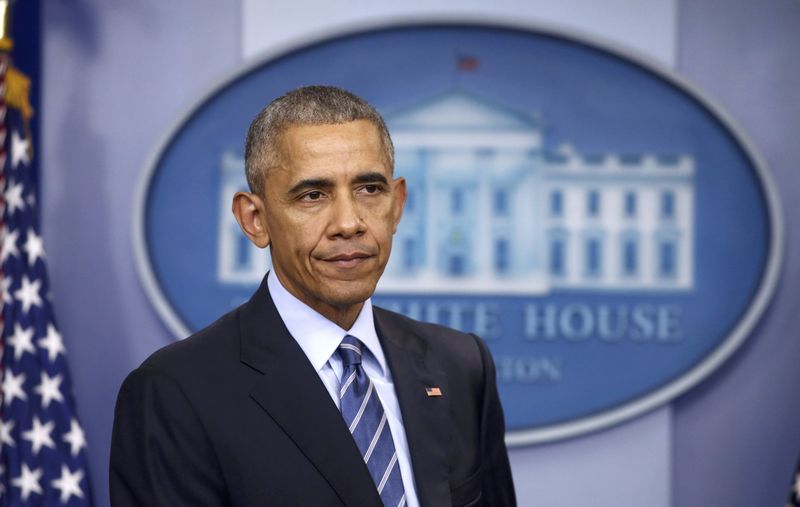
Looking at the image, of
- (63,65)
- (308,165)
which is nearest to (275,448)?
(308,165)

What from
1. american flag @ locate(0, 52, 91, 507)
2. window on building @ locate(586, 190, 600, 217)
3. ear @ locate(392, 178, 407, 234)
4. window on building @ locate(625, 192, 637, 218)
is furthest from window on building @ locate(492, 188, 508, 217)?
ear @ locate(392, 178, 407, 234)

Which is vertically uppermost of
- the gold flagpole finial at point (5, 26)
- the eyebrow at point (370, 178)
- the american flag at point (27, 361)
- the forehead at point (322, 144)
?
the gold flagpole finial at point (5, 26)

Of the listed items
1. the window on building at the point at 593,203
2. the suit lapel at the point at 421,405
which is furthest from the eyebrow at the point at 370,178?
the window on building at the point at 593,203

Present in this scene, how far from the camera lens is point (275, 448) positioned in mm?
1224

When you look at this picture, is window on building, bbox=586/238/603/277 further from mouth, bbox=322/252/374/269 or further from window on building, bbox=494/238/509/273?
mouth, bbox=322/252/374/269

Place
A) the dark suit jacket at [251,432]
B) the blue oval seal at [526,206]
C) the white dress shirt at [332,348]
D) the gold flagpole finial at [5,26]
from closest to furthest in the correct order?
the dark suit jacket at [251,432] → the white dress shirt at [332,348] → the gold flagpole finial at [5,26] → the blue oval seal at [526,206]

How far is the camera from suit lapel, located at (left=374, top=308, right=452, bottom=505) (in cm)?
129

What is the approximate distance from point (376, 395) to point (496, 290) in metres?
1.49

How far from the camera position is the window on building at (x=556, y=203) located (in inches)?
110

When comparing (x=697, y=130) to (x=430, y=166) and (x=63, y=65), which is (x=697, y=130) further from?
(x=63, y=65)

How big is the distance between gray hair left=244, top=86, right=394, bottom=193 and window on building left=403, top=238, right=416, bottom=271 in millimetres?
1451

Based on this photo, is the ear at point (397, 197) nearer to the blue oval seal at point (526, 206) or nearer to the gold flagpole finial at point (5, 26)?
the blue oval seal at point (526, 206)

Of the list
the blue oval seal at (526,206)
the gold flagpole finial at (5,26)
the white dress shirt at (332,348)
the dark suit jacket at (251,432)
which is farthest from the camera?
the blue oval seal at (526,206)

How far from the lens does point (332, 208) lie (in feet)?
4.19
